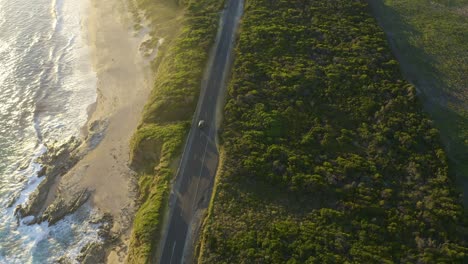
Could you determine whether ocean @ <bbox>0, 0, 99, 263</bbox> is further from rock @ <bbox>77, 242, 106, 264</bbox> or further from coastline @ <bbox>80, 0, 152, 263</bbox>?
coastline @ <bbox>80, 0, 152, 263</bbox>

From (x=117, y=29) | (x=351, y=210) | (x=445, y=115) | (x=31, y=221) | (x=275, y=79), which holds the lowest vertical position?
(x=31, y=221)

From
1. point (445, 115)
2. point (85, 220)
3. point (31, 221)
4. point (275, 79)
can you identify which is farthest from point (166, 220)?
point (445, 115)

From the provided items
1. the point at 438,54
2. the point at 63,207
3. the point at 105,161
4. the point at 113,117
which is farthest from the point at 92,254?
the point at 438,54

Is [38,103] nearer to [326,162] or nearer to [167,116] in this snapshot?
[167,116]

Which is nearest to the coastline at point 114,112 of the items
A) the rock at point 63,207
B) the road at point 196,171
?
the rock at point 63,207

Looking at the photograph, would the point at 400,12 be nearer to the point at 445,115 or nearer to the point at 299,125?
the point at 445,115

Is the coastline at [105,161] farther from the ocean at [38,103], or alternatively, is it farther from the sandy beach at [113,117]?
the ocean at [38,103]

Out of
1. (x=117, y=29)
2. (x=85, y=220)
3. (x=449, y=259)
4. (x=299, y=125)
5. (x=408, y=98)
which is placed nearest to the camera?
(x=449, y=259)

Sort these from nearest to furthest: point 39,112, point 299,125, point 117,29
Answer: point 299,125 → point 39,112 → point 117,29
